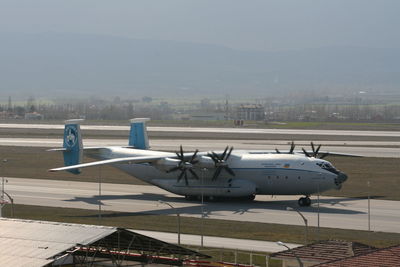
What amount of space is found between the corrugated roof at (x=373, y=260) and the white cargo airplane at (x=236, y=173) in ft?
87.8

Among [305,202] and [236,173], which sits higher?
[236,173]

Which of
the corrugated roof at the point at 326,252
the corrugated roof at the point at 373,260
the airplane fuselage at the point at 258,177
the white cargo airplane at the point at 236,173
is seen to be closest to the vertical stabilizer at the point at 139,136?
the white cargo airplane at the point at 236,173

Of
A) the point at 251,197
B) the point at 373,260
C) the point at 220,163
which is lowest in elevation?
the point at 251,197

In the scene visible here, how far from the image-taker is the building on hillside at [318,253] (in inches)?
1250

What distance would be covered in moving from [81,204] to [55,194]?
635 centimetres

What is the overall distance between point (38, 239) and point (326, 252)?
11.4 m

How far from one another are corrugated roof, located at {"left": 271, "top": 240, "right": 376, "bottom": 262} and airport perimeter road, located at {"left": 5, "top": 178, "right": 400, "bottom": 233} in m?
15.8

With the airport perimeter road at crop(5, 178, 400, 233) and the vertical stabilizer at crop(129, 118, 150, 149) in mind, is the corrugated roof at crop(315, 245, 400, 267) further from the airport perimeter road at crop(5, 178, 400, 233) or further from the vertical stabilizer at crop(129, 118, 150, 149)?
the vertical stabilizer at crop(129, 118, 150, 149)

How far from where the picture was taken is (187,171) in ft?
201

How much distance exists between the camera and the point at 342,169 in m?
80.7

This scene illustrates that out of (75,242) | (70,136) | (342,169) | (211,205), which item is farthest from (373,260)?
(342,169)

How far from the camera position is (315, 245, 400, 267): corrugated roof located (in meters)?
29.2

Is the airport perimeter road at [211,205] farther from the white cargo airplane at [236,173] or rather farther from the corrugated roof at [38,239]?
the corrugated roof at [38,239]

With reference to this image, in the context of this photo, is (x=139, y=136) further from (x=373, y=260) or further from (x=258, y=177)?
(x=373, y=260)
